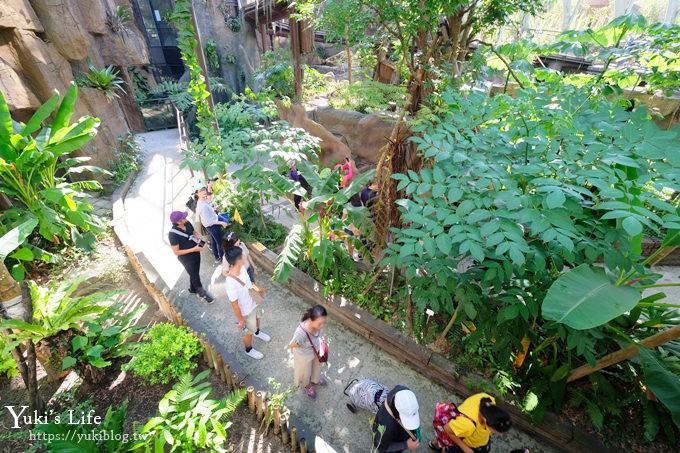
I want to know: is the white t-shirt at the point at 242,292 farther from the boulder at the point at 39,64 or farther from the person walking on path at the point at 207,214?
the boulder at the point at 39,64

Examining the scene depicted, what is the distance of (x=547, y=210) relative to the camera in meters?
1.93

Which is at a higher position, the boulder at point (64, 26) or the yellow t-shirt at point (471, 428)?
the boulder at point (64, 26)

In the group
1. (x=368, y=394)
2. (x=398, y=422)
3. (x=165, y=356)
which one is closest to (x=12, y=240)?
(x=165, y=356)

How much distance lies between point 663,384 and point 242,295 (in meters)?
3.63

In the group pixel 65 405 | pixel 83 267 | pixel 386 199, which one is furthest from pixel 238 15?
pixel 65 405

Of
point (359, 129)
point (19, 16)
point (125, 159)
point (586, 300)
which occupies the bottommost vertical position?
point (125, 159)

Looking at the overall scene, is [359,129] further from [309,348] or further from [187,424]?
[187,424]

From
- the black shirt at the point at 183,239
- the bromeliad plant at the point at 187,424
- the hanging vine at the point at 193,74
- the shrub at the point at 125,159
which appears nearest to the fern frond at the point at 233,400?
the bromeliad plant at the point at 187,424

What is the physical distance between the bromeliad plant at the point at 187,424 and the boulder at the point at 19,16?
8.08m

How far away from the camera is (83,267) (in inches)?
196

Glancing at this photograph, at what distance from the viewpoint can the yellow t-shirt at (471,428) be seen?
250 centimetres

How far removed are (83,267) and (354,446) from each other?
4961 millimetres

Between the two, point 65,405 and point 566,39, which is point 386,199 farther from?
point 65,405

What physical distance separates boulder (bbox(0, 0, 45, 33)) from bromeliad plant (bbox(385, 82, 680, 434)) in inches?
341
